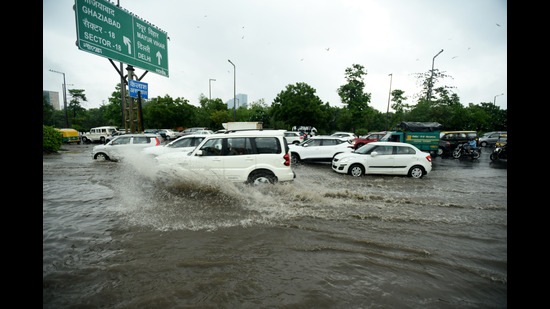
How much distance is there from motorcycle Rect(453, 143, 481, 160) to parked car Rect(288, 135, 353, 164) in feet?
28.1

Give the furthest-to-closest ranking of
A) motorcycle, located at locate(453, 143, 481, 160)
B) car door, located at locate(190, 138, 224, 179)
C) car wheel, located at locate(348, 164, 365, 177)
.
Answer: motorcycle, located at locate(453, 143, 481, 160) < car wheel, located at locate(348, 164, 365, 177) < car door, located at locate(190, 138, 224, 179)

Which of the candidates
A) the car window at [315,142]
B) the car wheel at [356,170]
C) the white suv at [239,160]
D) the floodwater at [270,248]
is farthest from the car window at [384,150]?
the white suv at [239,160]

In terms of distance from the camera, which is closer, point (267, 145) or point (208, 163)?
point (208, 163)

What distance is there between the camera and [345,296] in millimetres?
2812

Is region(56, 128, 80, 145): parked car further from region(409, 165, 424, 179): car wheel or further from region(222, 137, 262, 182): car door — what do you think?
region(409, 165, 424, 179): car wheel

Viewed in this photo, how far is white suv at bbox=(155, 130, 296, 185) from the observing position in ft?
22.1

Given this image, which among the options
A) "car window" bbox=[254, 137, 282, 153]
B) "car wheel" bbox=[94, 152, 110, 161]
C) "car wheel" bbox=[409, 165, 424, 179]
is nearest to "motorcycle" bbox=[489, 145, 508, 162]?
"car wheel" bbox=[409, 165, 424, 179]

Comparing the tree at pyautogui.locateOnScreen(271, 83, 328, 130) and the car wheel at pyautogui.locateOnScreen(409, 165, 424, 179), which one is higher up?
the tree at pyautogui.locateOnScreen(271, 83, 328, 130)

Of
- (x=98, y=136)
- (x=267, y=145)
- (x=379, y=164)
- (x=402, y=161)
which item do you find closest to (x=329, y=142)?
(x=379, y=164)

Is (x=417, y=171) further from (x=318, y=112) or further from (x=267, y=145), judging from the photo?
(x=318, y=112)

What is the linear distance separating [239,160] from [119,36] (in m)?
9.86

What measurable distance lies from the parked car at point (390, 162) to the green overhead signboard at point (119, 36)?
11425mm

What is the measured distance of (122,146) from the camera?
13156 mm
